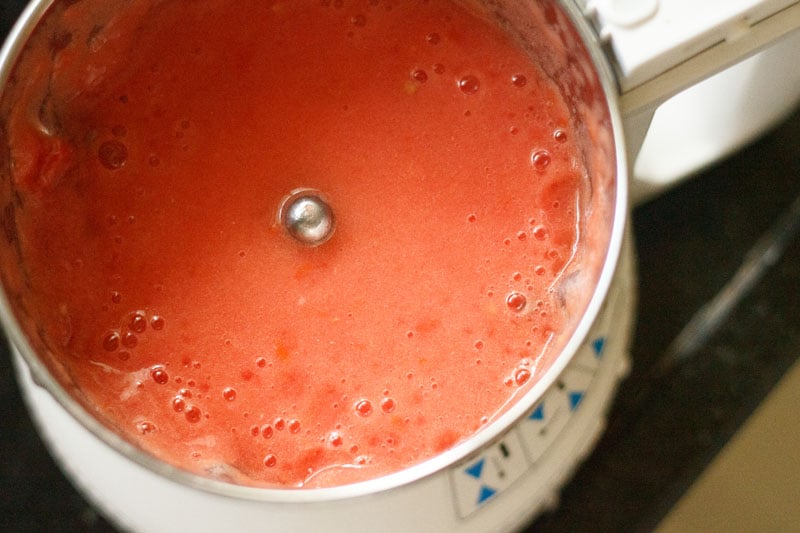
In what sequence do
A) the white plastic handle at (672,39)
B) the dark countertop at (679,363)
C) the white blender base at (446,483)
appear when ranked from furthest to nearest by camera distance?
the dark countertop at (679,363) → the white blender base at (446,483) → the white plastic handle at (672,39)

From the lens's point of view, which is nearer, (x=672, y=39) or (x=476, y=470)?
(x=672, y=39)

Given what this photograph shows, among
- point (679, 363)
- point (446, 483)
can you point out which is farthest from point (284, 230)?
point (679, 363)

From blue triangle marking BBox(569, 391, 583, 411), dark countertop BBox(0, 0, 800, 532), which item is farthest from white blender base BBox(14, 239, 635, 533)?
dark countertop BBox(0, 0, 800, 532)

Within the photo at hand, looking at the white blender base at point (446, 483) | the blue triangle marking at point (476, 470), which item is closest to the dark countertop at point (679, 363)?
the white blender base at point (446, 483)

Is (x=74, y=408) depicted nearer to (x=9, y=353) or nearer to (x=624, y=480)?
(x=9, y=353)

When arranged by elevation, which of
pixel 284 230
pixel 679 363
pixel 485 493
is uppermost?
pixel 284 230

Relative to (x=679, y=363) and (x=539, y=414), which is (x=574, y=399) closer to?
(x=539, y=414)

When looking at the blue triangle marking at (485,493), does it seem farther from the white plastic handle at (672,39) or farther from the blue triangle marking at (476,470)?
the white plastic handle at (672,39)
